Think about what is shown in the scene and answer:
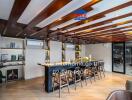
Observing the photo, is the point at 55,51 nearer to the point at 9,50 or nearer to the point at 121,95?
the point at 9,50

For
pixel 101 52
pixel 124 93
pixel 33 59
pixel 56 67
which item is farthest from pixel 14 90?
pixel 101 52

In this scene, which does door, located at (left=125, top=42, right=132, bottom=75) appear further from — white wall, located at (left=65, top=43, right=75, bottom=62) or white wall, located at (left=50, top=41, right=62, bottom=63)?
white wall, located at (left=50, top=41, right=62, bottom=63)

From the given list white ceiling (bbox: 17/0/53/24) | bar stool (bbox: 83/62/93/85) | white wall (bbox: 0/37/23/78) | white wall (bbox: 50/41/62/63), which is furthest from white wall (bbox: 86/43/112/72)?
white ceiling (bbox: 17/0/53/24)

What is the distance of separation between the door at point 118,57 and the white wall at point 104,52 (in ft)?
0.92

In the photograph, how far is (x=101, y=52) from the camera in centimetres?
1001

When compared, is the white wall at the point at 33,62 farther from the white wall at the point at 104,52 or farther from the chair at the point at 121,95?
the chair at the point at 121,95

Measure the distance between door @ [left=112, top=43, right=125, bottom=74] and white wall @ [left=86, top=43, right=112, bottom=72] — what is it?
28 cm

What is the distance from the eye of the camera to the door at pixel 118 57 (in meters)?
8.82

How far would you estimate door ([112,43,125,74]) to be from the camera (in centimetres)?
882

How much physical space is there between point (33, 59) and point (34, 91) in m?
2.74

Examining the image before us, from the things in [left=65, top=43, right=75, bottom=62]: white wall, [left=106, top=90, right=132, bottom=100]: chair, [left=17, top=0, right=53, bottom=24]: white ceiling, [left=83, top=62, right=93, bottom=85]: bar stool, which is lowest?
[left=83, top=62, right=93, bottom=85]: bar stool

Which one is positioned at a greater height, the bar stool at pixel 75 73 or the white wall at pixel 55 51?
the white wall at pixel 55 51

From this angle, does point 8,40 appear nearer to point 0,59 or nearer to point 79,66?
point 0,59

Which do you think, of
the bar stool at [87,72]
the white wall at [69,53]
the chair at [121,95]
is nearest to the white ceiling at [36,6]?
the chair at [121,95]
